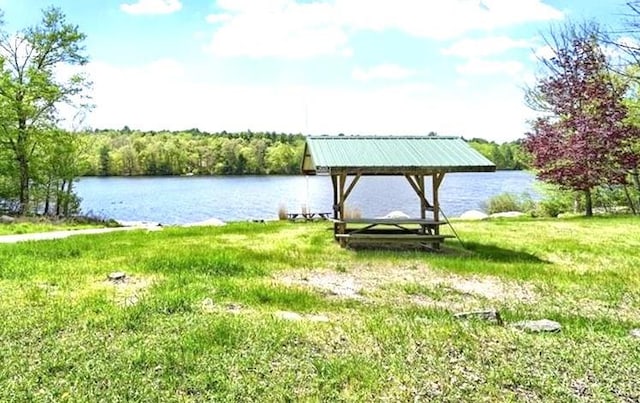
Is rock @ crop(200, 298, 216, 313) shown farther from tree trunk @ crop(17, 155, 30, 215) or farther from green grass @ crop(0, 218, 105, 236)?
tree trunk @ crop(17, 155, 30, 215)

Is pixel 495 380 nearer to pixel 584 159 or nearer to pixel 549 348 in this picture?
pixel 549 348

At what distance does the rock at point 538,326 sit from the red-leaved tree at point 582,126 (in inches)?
624

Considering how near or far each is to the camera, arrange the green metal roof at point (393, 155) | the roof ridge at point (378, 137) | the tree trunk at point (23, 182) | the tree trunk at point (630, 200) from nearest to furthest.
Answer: the green metal roof at point (393, 155) < the roof ridge at point (378, 137) < the tree trunk at point (630, 200) < the tree trunk at point (23, 182)

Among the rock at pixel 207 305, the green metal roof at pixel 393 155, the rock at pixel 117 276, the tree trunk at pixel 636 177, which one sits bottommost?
the rock at pixel 207 305

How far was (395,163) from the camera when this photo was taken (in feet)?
38.5

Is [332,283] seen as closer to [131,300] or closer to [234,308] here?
[234,308]

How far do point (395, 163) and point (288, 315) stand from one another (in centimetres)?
661

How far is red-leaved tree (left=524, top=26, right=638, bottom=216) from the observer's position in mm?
19031

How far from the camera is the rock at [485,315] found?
5.60 meters

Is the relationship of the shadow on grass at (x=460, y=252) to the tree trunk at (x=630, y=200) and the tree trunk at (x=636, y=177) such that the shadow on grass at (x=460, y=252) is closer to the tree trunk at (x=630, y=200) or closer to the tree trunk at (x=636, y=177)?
the tree trunk at (x=636, y=177)

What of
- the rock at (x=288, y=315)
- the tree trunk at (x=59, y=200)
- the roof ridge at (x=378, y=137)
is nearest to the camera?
the rock at (x=288, y=315)

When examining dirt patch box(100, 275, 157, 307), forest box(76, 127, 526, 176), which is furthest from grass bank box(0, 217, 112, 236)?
forest box(76, 127, 526, 176)

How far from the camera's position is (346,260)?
1027 cm

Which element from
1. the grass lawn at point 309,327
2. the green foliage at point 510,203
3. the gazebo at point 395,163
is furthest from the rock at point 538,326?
the green foliage at point 510,203
